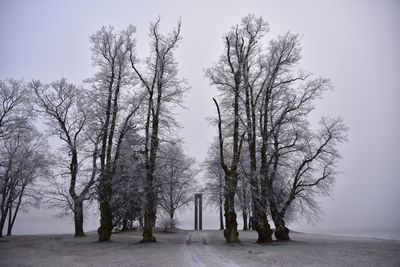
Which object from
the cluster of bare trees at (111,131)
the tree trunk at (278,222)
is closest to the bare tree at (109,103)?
the cluster of bare trees at (111,131)

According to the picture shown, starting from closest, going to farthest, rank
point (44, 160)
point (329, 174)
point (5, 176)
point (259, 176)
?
point (259, 176), point (329, 174), point (5, 176), point (44, 160)

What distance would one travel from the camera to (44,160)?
30609 mm

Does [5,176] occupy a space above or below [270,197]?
above

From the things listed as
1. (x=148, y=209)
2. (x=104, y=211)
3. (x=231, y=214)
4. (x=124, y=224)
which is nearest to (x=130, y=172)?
(x=148, y=209)

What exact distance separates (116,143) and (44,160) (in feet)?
36.8

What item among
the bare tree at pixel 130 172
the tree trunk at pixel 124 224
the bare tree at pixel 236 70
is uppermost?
the bare tree at pixel 236 70

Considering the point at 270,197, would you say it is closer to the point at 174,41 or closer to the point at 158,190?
the point at 158,190

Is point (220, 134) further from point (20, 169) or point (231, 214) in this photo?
point (20, 169)

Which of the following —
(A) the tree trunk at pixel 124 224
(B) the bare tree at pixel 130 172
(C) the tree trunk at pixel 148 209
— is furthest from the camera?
(A) the tree trunk at pixel 124 224

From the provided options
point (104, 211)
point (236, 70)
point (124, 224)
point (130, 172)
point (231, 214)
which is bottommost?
point (124, 224)

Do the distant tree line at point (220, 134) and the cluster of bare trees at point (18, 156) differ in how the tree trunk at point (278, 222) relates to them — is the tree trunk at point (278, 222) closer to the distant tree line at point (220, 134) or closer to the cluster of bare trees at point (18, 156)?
the distant tree line at point (220, 134)

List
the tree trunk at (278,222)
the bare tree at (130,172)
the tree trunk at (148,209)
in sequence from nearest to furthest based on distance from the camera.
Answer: the tree trunk at (148,209)
the bare tree at (130,172)
the tree trunk at (278,222)

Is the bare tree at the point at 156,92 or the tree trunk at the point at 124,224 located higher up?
the bare tree at the point at 156,92

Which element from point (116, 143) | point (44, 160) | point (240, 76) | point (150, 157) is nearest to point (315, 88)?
point (240, 76)
